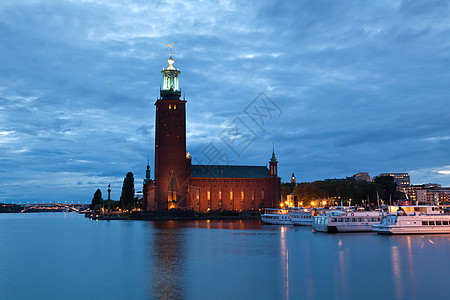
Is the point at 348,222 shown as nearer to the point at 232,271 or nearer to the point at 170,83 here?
the point at 232,271

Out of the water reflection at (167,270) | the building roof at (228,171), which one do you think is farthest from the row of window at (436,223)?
the building roof at (228,171)

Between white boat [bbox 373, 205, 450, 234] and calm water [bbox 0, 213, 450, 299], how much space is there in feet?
30.6

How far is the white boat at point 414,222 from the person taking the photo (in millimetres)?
58241

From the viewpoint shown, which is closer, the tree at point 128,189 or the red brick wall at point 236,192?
the tree at point 128,189

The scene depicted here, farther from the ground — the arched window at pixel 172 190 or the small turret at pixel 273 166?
the small turret at pixel 273 166

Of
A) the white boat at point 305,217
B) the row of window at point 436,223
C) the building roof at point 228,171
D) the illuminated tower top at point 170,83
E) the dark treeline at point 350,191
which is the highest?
the illuminated tower top at point 170,83

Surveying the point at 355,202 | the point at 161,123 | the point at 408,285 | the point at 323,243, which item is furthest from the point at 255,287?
the point at 161,123

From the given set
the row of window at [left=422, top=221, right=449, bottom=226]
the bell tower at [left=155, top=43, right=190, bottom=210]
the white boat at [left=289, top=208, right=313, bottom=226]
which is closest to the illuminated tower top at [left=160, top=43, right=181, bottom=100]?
the bell tower at [left=155, top=43, right=190, bottom=210]

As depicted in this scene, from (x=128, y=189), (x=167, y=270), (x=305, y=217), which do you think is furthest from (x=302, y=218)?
(x=128, y=189)

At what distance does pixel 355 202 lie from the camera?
121812 millimetres

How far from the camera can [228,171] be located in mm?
151750

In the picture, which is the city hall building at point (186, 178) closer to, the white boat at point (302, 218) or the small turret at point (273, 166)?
the small turret at point (273, 166)

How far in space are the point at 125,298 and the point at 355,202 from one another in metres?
107

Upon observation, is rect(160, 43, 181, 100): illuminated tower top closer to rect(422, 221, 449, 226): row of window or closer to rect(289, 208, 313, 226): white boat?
rect(289, 208, 313, 226): white boat
